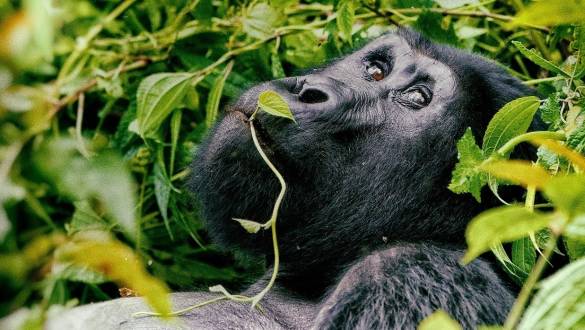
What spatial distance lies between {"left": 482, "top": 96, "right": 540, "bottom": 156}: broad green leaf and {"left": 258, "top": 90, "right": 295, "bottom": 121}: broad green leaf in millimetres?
388

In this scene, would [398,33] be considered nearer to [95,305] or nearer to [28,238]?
[95,305]

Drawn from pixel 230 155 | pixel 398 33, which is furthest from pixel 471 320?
pixel 398 33

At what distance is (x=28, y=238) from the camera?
2.59 metres

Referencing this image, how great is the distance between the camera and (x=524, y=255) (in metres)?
1.44

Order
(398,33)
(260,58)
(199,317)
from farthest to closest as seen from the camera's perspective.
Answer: (260,58), (398,33), (199,317)

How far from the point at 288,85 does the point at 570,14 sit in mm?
1019

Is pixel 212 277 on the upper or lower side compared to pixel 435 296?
lower

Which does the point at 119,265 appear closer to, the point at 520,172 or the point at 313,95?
the point at 520,172

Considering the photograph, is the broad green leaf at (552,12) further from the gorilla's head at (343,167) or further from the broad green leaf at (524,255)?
the gorilla's head at (343,167)

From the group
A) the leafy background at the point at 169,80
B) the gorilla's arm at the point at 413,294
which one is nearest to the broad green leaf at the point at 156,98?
the leafy background at the point at 169,80

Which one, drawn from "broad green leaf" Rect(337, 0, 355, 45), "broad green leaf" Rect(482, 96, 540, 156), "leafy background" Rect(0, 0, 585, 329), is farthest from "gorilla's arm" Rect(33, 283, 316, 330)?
"broad green leaf" Rect(337, 0, 355, 45)

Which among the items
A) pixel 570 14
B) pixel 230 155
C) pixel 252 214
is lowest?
pixel 252 214

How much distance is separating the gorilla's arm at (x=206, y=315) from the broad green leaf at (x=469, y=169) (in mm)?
489

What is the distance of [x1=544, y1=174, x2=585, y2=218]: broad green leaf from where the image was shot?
26.9 inches
